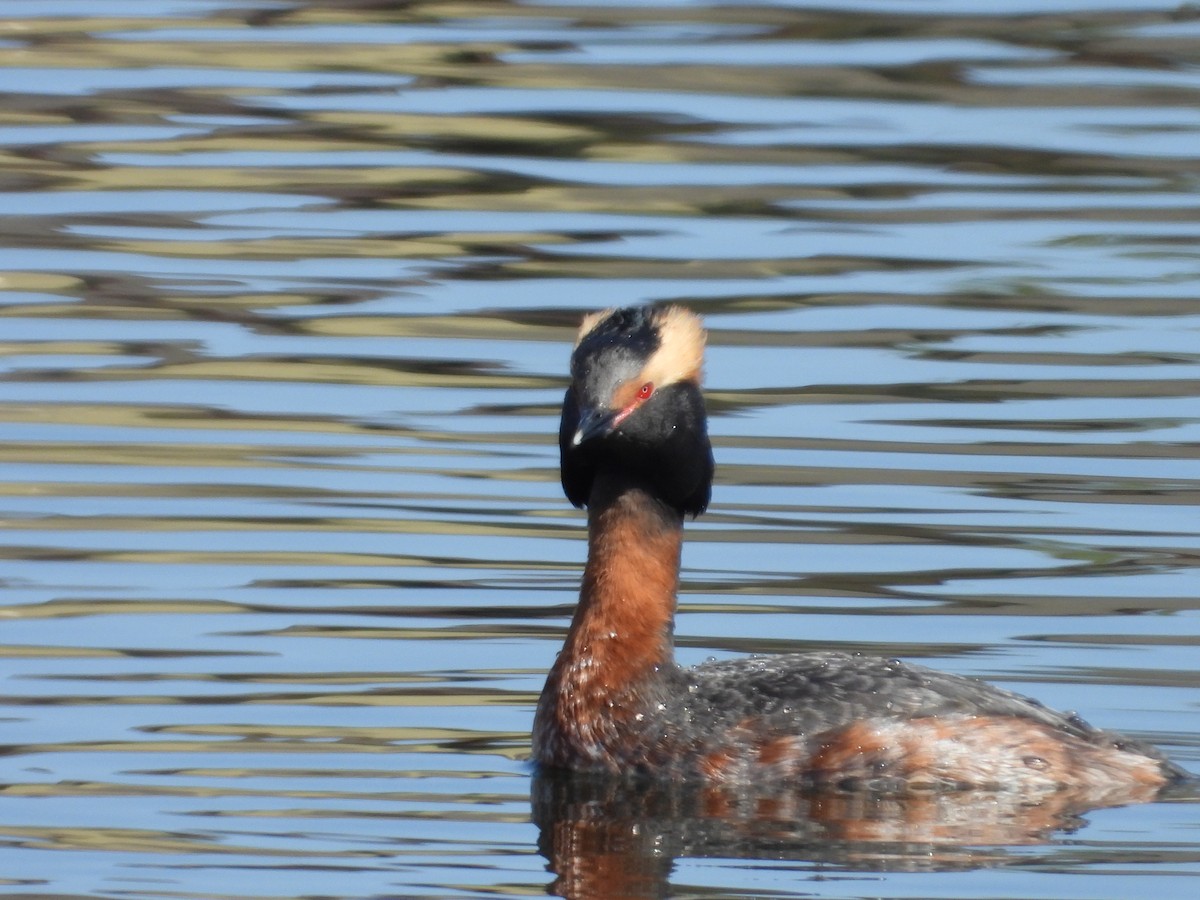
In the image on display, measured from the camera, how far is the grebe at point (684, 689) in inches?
368

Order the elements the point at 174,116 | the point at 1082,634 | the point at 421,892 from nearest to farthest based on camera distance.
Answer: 1. the point at 421,892
2. the point at 1082,634
3. the point at 174,116

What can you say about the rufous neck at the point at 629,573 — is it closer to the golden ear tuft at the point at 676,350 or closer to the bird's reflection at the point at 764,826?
the golden ear tuft at the point at 676,350

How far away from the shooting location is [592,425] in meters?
9.41

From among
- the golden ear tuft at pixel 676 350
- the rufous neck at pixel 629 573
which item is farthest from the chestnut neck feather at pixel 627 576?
the golden ear tuft at pixel 676 350

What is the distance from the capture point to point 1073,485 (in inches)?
515

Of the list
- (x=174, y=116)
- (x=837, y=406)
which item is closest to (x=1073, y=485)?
(x=837, y=406)

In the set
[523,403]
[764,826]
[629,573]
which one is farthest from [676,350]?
[523,403]

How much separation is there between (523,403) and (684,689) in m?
5.03

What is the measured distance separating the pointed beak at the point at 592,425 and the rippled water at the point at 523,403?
114cm

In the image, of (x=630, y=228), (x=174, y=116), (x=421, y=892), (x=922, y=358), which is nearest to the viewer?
(x=421, y=892)

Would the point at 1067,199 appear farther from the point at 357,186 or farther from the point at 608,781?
the point at 608,781

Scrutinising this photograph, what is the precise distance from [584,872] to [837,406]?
6.06 meters

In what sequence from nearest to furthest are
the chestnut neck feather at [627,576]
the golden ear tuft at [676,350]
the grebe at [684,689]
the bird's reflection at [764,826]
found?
the bird's reflection at [764,826], the grebe at [684,689], the golden ear tuft at [676,350], the chestnut neck feather at [627,576]

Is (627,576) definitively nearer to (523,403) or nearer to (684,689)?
(684,689)
